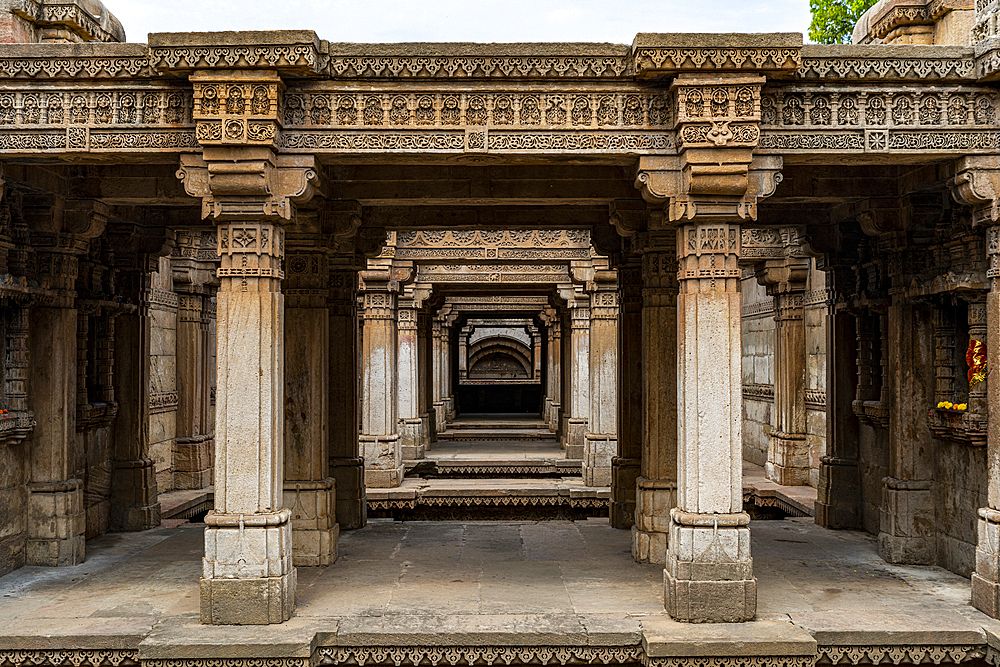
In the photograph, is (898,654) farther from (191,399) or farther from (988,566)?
(191,399)

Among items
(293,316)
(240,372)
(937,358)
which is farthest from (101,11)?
(937,358)

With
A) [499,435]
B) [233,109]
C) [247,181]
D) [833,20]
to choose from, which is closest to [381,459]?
[499,435]

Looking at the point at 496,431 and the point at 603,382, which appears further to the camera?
the point at 496,431

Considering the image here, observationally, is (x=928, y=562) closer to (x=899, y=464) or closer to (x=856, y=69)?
(x=899, y=464)

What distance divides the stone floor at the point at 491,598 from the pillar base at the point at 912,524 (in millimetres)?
216

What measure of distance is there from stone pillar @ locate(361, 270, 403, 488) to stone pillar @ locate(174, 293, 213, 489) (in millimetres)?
2695

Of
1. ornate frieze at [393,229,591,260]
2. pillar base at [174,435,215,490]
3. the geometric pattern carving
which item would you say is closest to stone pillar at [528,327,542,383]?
ornate frieze at [393,229,591,260]

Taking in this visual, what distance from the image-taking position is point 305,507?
840 centimetres

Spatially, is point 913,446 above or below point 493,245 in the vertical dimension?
below

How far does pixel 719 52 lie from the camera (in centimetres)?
611

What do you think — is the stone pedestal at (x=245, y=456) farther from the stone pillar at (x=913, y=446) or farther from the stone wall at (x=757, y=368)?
the stone wall at (x=757, y=368)

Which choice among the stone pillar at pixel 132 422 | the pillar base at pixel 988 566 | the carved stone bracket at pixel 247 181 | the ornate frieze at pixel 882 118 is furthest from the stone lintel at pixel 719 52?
the stone pillar at pixel 132 422

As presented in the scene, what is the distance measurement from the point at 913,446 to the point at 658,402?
2.45 metres

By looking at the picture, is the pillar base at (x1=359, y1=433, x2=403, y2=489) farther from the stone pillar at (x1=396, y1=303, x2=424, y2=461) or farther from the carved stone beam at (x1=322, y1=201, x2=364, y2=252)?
the carved stone beam at (x1=322, y1=201, x2=364, y2=252)
